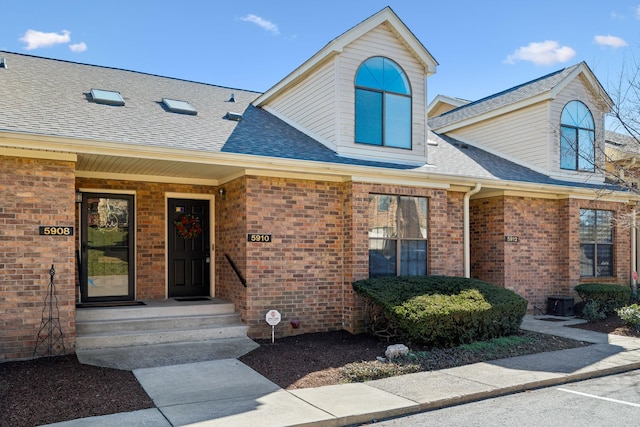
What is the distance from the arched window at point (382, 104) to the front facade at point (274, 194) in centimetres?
3

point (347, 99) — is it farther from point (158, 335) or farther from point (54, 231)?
point (54, 231)

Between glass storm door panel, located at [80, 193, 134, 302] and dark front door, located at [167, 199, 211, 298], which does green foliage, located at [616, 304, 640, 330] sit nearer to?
dark front door, located at [167, 199, 211, 298]

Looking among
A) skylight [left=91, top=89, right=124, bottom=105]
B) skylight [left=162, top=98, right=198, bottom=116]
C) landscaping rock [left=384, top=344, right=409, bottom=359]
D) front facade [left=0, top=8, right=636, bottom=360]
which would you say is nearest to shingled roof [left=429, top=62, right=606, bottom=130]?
front facade [left=0, top=8, right=636, bottom=360]

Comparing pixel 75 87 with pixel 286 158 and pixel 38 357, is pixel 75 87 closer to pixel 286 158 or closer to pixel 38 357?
pixel 286 158

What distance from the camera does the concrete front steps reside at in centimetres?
766

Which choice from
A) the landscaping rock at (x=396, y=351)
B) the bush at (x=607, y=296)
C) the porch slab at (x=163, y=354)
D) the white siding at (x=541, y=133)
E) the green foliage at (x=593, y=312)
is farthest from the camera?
the white siding at (x=541, y=133)

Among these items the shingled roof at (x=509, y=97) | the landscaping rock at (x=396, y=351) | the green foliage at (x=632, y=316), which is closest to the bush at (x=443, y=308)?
the landscaping rock at (x=396, y=351)

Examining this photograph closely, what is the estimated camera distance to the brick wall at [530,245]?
12500mm

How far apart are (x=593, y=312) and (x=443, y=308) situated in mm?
5372

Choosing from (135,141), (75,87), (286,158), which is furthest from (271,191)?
(75,87)

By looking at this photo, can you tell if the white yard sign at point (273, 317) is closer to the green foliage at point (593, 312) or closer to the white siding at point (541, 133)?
the green foliage at point (593, 312)

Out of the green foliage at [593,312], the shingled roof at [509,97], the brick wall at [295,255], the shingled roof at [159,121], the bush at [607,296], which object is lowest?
the green foliage at [593,312]

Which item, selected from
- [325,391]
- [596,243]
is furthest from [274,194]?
[596,243]

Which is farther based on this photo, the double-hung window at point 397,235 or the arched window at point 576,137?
the arched window at point 576,137
